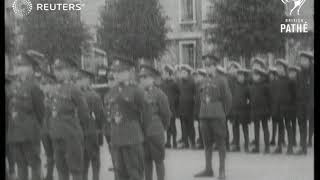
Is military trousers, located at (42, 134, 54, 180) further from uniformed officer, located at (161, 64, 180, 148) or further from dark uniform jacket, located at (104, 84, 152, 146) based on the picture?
uniformed officer, located at (161, 64, 180, 148)

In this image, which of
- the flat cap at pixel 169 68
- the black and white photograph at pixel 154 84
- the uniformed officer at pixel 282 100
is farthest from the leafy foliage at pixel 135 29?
the uniformed officer at pixel 282 100

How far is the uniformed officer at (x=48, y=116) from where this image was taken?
4.66m

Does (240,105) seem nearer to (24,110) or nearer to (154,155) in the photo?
(154,155)

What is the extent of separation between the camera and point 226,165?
15.5ft

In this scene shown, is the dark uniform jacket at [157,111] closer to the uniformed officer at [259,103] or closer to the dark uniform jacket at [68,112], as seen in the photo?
the dark uniform jacket at [68,112]

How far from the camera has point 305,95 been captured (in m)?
4.72

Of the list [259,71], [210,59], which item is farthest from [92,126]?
[259,71]

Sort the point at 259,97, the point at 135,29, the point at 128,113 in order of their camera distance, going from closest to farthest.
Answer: the point at 128,113 → the point at 135,29 → the point at 259,97

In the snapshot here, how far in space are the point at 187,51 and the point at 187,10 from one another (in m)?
0.32

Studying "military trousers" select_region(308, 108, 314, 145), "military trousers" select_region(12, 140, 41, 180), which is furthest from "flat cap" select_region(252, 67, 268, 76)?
"military trousers" select_region(12, 140, 41, 180)

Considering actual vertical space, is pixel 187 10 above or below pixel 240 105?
above

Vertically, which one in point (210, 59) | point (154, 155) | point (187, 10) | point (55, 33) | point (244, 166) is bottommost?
point (244, 166)

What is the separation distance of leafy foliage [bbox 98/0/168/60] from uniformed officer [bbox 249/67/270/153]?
0.79m
